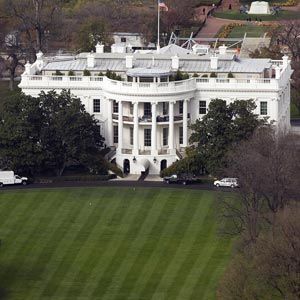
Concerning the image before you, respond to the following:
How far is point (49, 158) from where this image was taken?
14675 centimetres

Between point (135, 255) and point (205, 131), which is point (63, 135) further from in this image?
point (135, 255)

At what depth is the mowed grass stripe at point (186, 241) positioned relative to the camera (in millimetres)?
117000

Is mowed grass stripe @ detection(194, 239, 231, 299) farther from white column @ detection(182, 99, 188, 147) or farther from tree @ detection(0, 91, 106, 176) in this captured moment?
white column @ detection(182, 99, 188, 147)

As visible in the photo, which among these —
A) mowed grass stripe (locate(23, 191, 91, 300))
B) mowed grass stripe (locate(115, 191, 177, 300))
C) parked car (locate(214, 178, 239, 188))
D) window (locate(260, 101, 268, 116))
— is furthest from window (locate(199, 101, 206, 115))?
mowed grass stripe (locate(23, 191, 91, 300))

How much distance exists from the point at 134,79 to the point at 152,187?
10780mm

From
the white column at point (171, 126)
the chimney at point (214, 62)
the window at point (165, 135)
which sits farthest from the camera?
the chimney at point (214, 62)

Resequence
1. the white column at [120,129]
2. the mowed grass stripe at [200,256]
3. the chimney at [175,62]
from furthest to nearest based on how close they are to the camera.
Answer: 1. the chimney at [175,62]
2. the white column at [120,129]
3. the mowed grass stripe at [200,256]

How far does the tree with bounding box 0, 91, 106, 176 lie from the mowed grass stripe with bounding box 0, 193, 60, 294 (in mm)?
6309

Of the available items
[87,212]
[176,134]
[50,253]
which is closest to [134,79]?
[176,134]

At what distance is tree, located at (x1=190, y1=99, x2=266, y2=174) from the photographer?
144875mm

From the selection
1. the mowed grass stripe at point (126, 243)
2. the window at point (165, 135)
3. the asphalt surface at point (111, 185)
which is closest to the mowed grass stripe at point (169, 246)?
the mowed grass stripe at point (126, 243)

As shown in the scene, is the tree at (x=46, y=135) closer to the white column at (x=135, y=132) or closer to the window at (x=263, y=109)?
the white column at (x=135, y=132)

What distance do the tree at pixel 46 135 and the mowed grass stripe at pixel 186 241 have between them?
12.0 m

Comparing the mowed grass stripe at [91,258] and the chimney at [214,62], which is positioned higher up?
the chimney at [214,62]
